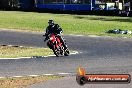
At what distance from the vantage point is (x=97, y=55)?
19.9m

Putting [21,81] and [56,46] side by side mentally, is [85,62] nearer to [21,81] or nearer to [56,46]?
[56,46]

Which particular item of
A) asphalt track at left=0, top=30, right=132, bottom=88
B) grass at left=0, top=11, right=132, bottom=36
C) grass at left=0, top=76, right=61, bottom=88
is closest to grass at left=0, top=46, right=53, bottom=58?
asphalt track at left=0, top=30, right=132, bottom=88

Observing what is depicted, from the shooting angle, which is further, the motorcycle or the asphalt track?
the motorcycle

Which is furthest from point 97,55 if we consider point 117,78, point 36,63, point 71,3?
point 71,3

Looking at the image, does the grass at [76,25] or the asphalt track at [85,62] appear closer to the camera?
the asphalt track at [85,62]

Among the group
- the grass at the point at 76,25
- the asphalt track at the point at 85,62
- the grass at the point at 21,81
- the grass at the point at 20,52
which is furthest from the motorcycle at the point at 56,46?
the grass at the point at 76,25

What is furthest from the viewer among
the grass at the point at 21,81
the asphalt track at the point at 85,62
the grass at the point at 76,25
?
the grass at the point at 76,25

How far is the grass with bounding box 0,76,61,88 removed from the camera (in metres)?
11.8

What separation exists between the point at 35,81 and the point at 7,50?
31.0 feet

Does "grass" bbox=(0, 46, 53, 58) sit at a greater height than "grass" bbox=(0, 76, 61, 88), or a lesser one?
lesser

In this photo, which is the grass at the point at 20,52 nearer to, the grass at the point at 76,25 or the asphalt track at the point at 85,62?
the asphalt track at the point at 85,62

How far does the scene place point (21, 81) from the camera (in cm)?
1258

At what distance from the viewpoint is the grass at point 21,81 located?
38.8ft

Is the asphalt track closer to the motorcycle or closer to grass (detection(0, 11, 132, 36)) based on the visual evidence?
the motorcycle
